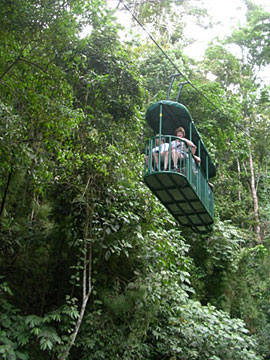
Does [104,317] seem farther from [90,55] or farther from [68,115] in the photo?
[90,55]

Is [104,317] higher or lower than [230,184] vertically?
lower

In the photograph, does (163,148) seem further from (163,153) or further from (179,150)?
(179,150)

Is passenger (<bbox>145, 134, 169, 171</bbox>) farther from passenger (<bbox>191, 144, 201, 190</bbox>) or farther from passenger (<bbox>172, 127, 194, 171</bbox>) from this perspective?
passenger (<bbox>191, 144, 201, 190</bbox>)

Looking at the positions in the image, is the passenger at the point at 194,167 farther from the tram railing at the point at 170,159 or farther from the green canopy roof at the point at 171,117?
the green canopy roof at the point at 171,117

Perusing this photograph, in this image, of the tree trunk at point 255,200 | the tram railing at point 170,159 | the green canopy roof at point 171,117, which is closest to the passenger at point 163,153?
the tram railing at point 170,159

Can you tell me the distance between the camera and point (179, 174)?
4.02m

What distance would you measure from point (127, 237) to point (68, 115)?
180cm

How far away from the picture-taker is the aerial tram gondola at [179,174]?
4.21 metres

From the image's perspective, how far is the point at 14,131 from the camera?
3.63 metres

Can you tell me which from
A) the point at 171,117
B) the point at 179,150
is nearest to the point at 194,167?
the point at 179,150

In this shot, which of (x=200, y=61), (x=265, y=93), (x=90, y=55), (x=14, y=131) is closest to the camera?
(x=14, y=131)

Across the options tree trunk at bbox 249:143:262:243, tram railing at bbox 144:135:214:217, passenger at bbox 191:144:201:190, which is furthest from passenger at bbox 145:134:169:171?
tree trunk at bbox 249:143:262:243

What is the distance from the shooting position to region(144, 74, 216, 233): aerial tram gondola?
421 cm

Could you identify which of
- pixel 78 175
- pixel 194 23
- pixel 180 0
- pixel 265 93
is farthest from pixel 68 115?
pixel 194 23
